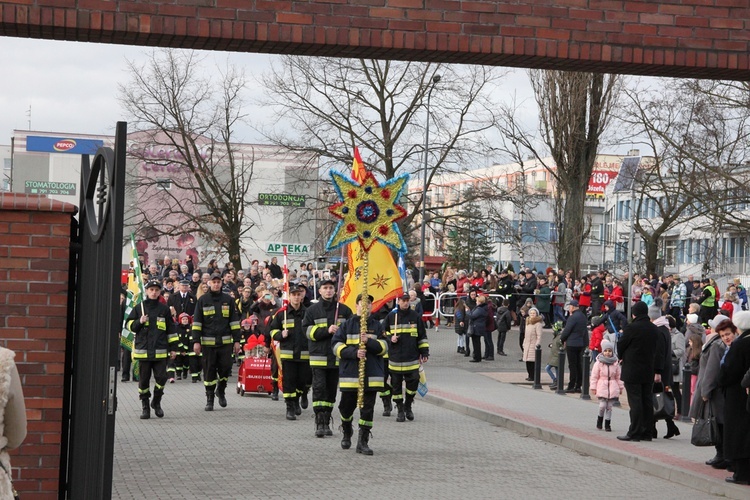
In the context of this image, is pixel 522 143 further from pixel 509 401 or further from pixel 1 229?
pixel 1 229

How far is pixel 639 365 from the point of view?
14.5 m

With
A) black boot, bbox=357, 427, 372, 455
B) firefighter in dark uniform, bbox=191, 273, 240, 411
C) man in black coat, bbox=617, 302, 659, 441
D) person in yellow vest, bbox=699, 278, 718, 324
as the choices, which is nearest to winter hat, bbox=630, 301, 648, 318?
man in black coat, bbox=617, 302, 659, 441

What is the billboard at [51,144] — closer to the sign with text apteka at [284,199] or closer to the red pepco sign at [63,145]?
the red pepco sign at [63,145]

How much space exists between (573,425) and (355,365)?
423cm

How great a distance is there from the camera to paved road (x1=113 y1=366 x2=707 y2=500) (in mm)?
11031

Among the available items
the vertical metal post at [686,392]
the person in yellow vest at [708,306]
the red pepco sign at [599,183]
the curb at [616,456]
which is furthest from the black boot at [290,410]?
the red pepco sign at [599,183]

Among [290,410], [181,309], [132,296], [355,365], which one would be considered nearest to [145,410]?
[290,410]

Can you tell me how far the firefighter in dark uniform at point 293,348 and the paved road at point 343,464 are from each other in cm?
42

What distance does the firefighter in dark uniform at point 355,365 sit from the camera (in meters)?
13.6

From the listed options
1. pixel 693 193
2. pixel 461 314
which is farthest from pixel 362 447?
pixel 693 193

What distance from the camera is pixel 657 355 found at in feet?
48.5

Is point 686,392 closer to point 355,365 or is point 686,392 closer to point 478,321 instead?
point 355,365

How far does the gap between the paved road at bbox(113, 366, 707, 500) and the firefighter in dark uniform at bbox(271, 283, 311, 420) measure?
42cm

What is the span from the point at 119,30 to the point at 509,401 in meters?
12.7
